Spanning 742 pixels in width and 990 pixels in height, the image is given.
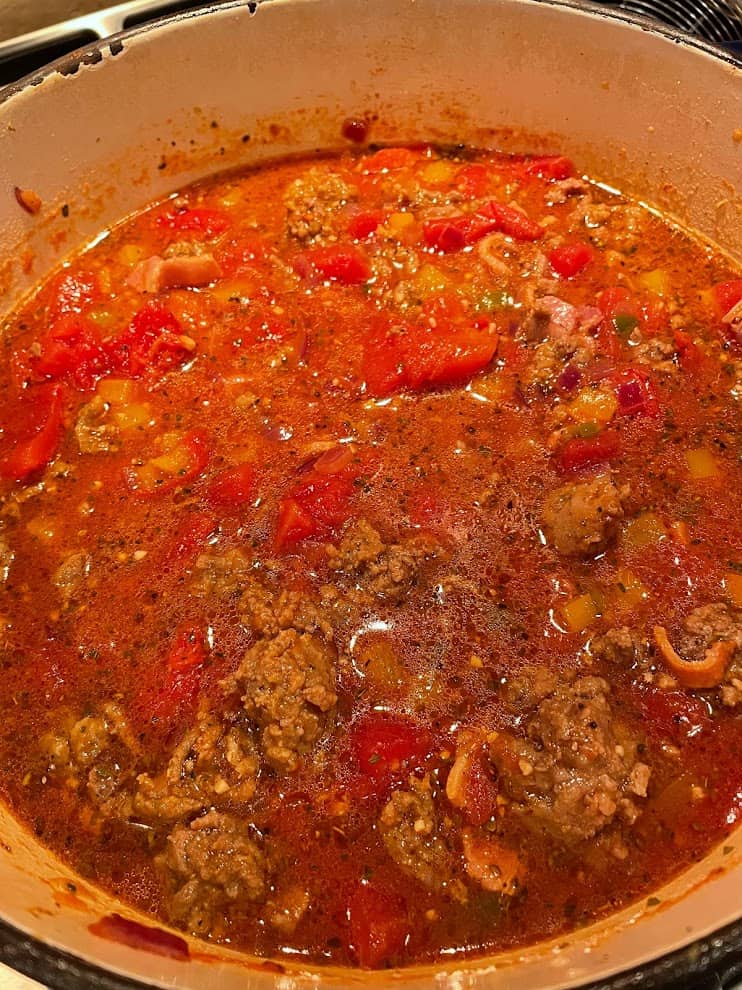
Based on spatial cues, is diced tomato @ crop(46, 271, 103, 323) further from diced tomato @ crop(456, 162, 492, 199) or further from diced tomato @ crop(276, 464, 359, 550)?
diced tomato @ crop(456, 162, 492, 199)

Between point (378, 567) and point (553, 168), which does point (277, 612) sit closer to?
point (378, 567)

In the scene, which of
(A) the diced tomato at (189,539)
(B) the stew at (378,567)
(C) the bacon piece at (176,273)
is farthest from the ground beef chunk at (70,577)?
(C) the bacon piece at (176,273)

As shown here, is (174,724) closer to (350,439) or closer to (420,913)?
(420,913)

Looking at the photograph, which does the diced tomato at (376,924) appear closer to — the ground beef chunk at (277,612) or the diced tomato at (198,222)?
the ground beef chunk at (277,612)

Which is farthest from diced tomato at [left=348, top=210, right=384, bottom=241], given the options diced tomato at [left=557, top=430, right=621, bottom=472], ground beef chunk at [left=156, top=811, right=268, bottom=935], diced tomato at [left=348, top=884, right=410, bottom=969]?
diced tomato at [left=348, top=884, right=410, bottom=969]

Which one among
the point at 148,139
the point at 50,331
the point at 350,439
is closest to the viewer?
the point at 350,439

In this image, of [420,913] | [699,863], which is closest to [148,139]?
[420,913]

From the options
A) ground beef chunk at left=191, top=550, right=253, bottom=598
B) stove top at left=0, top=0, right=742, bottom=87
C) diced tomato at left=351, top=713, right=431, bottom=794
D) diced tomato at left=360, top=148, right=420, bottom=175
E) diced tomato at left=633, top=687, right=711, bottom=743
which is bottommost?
diced tomato at left=351, top=713, right=431, bottom=794
